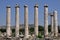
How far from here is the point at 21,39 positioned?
2339cm

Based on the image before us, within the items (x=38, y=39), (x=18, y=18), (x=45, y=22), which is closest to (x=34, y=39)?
(x=38, y=39)

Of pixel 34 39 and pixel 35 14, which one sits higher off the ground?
pixel 35 14

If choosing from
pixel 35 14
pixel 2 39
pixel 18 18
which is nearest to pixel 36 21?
pixel 35 14

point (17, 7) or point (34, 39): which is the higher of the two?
point (17, 7)

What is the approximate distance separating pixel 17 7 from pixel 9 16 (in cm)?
157

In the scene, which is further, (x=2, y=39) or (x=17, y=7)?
(x=17, y=7)

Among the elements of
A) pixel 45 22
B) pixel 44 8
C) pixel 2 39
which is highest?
pixel 44 8

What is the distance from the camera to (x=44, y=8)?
2486cm

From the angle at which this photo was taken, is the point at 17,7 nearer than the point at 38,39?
No

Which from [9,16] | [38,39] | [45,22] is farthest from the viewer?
[9,16]

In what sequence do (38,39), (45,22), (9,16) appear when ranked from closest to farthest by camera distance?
1. (38,39)
2. (45,22)
3. (9,16)

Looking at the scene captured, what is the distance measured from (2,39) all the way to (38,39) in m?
4.85

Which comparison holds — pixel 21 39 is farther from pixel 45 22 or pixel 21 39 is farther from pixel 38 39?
pixel 45 22

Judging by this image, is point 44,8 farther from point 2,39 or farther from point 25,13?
point 2,39
